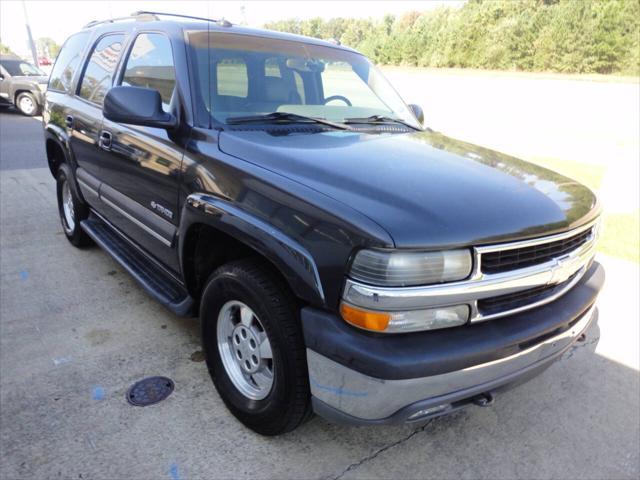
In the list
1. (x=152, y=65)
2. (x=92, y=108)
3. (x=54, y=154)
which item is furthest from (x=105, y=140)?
(x=54, y=154)

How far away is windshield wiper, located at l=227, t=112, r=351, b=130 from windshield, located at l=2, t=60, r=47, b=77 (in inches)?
595

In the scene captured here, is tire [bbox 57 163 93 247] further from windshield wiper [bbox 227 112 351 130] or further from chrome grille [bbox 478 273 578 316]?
chrome grille [bbox 478 273 578 316]

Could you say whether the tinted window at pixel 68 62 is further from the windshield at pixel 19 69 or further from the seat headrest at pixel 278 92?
the windshield at pixel 19 69

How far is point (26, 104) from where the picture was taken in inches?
565

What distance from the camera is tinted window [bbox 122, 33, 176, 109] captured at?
2801 millimetres

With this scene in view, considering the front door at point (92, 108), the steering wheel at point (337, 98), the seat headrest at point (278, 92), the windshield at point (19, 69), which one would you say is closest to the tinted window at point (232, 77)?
the seat headrest at point (278, 92)

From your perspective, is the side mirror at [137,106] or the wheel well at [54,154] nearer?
the side mirror at [137,106]

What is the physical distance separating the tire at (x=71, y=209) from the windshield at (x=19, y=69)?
12327 millimetres

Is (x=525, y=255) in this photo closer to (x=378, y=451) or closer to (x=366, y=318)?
(x=366, y=318)

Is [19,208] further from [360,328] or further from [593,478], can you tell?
[593,478]

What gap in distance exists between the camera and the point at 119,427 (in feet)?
7.95

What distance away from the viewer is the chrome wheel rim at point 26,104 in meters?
14.3

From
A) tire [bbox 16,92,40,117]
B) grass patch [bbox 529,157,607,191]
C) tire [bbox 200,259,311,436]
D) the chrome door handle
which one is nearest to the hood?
tire [bbox 200,259,311,436]

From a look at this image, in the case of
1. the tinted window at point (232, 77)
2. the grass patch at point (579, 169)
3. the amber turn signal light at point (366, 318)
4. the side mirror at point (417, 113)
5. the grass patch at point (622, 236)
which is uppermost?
the tinted window at point (232, 77)
